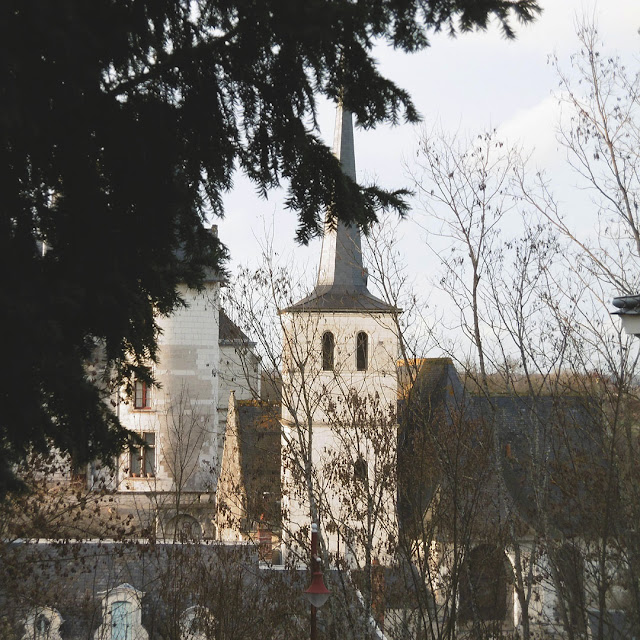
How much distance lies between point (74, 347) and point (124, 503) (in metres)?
27.9

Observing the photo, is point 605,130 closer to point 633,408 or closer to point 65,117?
point 633,408

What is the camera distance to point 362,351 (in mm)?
29703

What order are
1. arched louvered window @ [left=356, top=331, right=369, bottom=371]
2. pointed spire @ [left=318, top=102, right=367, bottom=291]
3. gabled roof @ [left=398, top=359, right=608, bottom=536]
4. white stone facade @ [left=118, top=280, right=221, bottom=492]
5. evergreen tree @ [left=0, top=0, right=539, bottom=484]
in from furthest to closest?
white stone facade @ [left=118, top=280, right=221, bottom=492] < arched louvered window @ [left=356, top=331, right=369, bottom=371] < pointed spire @ [left=318, top=102, right=367, bottom=291] < gabled roof @ [left=398, top=359, right=608, bottom=536] < evergreen tree @ [left=0, top=0, right=539, bottom=484]

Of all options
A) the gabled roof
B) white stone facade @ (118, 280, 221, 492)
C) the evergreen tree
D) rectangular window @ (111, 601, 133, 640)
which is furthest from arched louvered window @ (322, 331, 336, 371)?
the evergreen tree

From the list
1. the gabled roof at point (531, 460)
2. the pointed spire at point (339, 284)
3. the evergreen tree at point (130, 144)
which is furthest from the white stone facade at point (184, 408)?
the evergreen tree at point (130, 144)

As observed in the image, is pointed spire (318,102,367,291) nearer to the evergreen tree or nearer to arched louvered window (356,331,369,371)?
arched louvered window (356,331,369,371)

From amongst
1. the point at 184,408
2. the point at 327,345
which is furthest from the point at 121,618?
the point at 184,408

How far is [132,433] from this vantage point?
445 cm

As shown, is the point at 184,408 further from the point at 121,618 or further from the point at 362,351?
the point at 121,618

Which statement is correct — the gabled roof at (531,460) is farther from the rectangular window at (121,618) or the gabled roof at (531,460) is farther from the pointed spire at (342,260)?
the pointed spire at (342,260)

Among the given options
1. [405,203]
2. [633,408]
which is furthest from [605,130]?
[405,203]

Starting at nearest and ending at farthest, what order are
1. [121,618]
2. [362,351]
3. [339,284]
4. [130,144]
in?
[130,144] → [121,618] → [339,284] → [362,351]

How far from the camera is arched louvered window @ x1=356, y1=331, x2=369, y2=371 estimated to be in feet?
96.9

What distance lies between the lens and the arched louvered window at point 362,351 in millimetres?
29531
